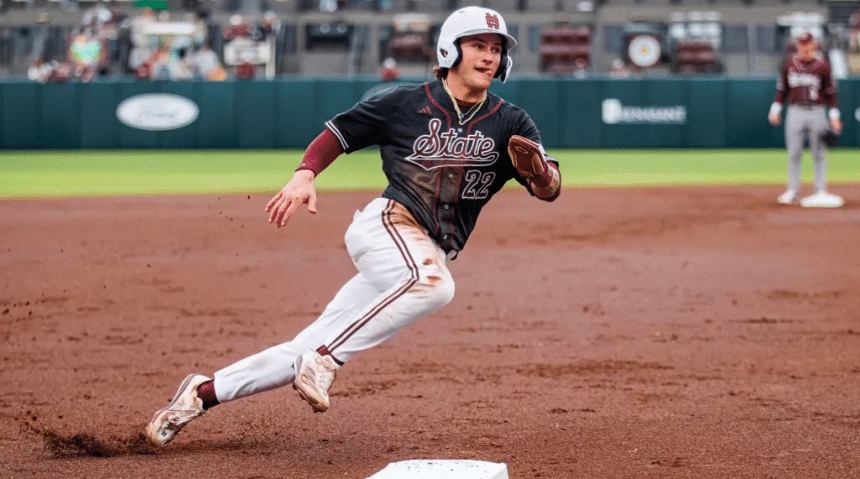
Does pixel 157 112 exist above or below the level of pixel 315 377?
above

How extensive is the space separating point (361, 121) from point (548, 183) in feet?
2.73

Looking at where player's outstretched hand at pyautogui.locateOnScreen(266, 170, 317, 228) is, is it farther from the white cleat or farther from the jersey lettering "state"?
the white cleat

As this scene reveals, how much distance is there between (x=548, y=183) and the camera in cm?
464

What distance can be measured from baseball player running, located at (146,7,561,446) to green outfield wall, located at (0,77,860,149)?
19.2m

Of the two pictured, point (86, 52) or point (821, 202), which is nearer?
point (821, 202)

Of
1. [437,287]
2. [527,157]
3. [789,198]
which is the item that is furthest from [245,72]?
[527,157]

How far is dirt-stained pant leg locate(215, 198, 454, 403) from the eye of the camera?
4.53 m

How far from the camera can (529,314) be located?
8.49 metres

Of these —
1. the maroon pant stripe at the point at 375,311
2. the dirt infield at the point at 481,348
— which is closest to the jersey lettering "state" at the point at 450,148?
the maroon pant stripe at the point at 375,311

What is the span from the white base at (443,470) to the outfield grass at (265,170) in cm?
1241

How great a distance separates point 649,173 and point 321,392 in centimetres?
1629

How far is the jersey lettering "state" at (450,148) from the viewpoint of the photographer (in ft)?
15.8

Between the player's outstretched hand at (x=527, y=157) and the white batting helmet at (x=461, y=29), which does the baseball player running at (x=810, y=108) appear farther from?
the player's outstretched hand at (x=527, y=157)

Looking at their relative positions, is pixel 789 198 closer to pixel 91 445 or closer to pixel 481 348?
pixel 481 348
